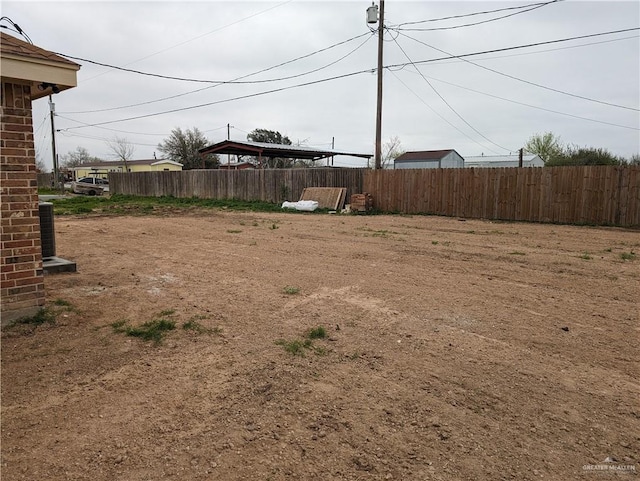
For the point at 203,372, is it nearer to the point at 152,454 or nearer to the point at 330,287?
the point at 152,454

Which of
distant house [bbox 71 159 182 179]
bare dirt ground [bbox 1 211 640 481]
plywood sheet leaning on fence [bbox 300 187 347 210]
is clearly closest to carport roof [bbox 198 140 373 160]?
plywood sheet leaning on fence [bbox 300 187 347 210]

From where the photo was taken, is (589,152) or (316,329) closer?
(316,329)

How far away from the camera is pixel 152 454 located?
2.41m

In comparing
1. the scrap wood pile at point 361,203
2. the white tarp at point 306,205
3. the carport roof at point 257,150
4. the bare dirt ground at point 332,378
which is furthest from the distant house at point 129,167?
the bare dirt ground at point 332,378

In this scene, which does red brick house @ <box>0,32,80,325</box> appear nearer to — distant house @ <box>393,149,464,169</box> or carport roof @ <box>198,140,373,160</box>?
carport roof @ <box>198,140,373,160</box>

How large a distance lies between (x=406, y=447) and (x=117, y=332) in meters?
2.93

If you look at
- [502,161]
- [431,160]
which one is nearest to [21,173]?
[431,160]

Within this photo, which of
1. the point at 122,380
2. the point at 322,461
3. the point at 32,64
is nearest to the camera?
the point at 322,461

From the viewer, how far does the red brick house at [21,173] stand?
4.07m

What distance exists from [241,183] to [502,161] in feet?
124

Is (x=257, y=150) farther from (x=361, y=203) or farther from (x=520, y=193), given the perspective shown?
(x=520, y=193)

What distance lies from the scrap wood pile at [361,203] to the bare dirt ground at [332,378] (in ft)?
35.2

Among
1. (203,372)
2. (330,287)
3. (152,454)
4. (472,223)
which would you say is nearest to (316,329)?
(203,372)

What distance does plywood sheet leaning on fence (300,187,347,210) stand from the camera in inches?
742
